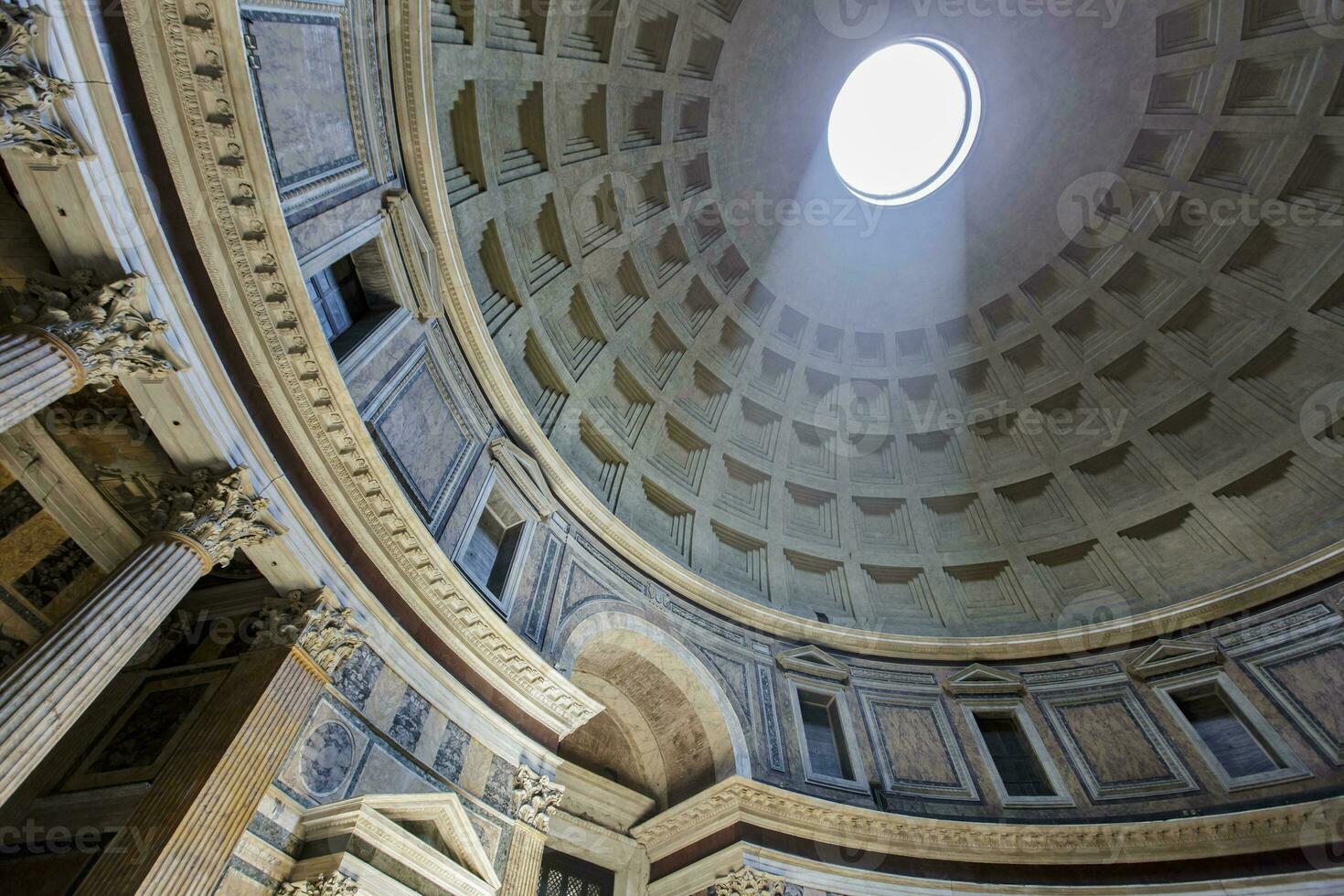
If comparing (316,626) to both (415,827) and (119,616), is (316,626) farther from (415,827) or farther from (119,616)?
(415,827)

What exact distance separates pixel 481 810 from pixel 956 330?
18684 mm

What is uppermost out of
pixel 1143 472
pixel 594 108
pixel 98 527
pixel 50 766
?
pixel 594 108

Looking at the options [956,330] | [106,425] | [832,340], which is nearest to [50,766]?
[106,425]

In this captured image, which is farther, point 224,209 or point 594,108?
point 594,108

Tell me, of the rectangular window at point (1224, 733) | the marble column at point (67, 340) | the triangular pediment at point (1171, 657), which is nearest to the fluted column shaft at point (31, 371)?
the marble column at point (67, 340)

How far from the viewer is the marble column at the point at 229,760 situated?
17.4ft

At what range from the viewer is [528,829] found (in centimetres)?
894

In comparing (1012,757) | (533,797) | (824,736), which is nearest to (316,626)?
(533,797)

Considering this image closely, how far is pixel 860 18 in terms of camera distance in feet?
60.5

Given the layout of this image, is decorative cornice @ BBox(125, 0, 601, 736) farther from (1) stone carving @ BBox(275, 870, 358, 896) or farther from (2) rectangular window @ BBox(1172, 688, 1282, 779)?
(2) rectangular window @ BBox(1172, 688, 1282, 779)

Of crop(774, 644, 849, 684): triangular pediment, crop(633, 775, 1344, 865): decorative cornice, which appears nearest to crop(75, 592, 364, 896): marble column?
crop(633, 775, 1344, 865): decorative cornice

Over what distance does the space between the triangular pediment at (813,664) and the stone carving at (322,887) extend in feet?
33.2

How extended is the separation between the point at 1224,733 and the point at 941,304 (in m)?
12.9

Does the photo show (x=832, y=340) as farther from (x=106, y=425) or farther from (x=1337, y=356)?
(x=106, y=425)
